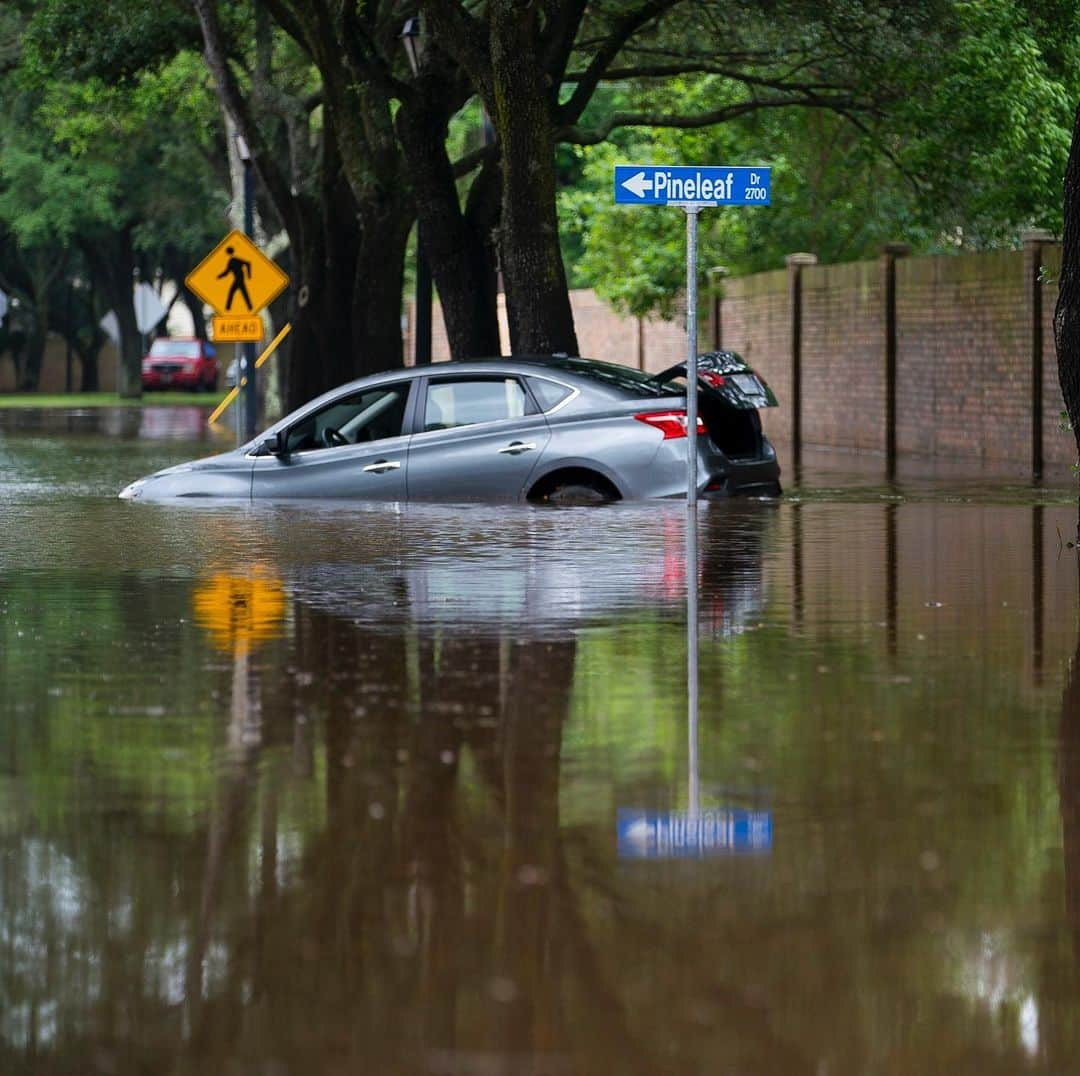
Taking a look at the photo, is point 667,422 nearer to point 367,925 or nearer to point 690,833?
point 690,833

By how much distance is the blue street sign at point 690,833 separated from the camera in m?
6.96

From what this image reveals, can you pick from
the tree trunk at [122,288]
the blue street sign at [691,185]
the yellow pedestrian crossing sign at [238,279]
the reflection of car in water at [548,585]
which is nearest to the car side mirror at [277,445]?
the reflection of car in water at [548,585]

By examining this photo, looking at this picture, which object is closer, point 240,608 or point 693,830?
point 693,830

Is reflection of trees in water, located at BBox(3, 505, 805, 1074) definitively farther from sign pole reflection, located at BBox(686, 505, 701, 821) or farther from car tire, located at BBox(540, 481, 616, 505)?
car tire, located at BBox(540, 481, 616, 505)

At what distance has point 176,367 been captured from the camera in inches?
3265

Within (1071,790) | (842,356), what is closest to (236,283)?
(842,356)

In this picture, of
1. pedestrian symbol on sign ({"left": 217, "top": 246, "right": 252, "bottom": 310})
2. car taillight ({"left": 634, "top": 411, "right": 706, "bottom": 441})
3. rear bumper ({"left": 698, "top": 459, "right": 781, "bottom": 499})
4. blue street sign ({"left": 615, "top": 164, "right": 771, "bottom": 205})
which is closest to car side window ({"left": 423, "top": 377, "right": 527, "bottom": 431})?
car taillight ({"left": 634, "top": 411, "right": 706, "bottom": 441})

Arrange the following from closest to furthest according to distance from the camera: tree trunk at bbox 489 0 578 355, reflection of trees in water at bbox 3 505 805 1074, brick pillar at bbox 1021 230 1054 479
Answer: reflection of trees in water at bbox 3 505 805 1074 < tree trunk at bbox 489 0 578 355 < brick pillar at bbox 1021 230 1054 479

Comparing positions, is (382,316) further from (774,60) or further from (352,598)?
(352,598)

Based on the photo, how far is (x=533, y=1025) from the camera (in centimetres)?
529

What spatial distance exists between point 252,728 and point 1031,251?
735 inches

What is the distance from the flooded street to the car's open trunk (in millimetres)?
4540

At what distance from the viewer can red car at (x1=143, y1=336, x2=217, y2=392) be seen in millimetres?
83125

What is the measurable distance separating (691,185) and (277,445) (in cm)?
417
